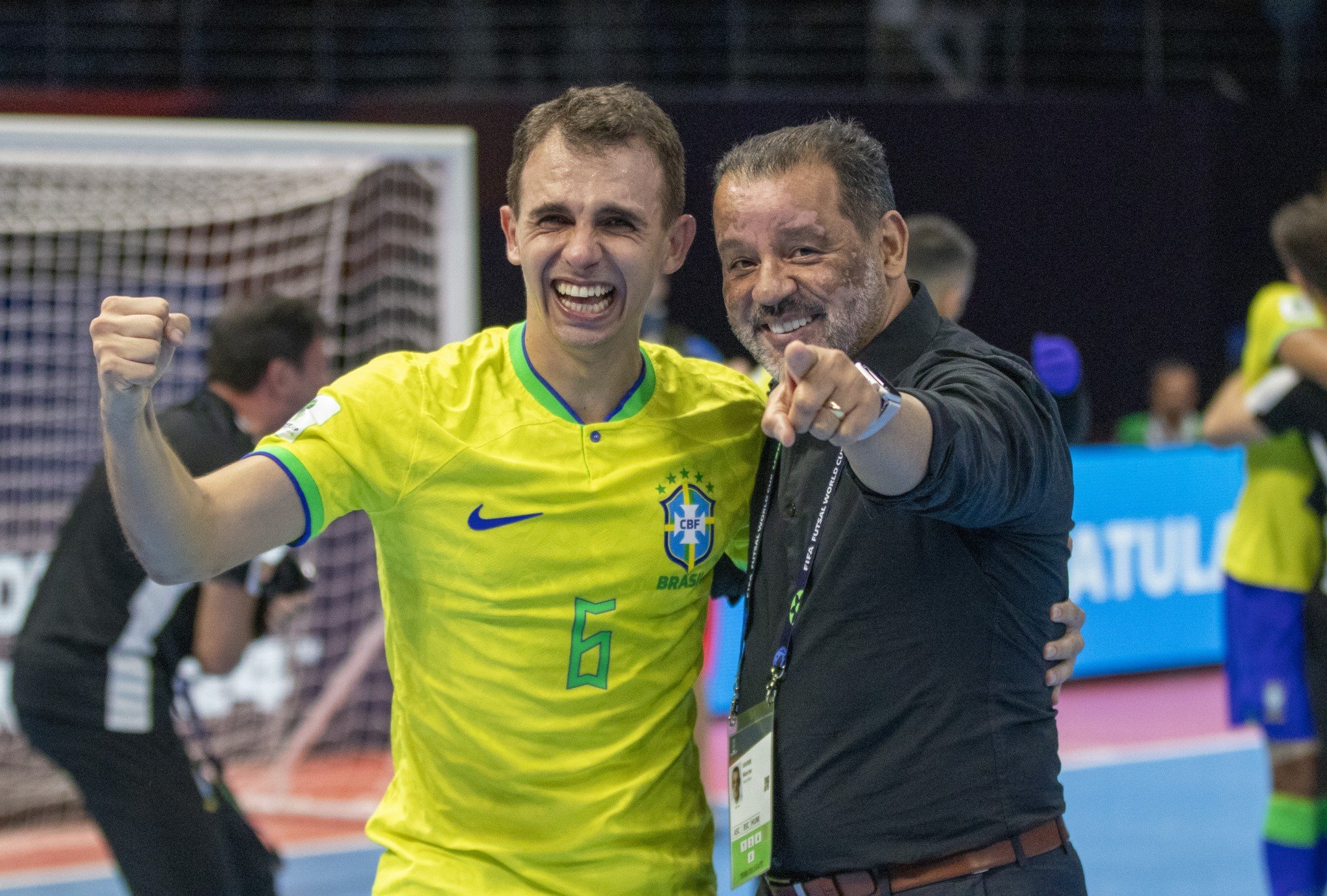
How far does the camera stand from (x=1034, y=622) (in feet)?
7.37

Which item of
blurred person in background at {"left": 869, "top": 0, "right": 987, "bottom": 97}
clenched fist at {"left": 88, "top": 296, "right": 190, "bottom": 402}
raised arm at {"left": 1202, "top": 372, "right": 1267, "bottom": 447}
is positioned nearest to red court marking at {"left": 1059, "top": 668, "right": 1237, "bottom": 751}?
raised arm at {"left": 1202, "top": 372, "right": 1267, "bottom": 447}

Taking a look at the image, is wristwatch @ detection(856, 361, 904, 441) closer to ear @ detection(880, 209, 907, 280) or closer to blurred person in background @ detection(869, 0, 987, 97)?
ear @ detection(880, 209, 907, 280)

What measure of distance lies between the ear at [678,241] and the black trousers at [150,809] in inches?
83.1

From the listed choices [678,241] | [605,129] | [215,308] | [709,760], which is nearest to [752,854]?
[678,241]

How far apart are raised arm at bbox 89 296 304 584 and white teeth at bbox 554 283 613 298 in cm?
61

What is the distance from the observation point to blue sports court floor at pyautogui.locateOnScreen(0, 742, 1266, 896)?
5582 mm

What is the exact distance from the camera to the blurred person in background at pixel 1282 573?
473 cm

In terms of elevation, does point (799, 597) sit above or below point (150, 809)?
above

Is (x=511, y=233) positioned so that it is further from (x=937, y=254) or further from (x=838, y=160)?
(x=937, y=254)

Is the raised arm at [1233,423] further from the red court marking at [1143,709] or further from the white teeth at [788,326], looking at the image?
the white teeth at [788,326]

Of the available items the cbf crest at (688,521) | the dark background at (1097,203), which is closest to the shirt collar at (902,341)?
the cbf crest at (688,521)

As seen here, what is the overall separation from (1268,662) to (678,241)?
3.39 metres

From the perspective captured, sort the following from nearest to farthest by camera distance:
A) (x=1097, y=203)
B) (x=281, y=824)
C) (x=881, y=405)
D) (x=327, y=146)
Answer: (x=881, y=405), (x=327, y=146), (x=281, y=824), (x=1097, y=203)

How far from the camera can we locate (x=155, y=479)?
1.94 meters
